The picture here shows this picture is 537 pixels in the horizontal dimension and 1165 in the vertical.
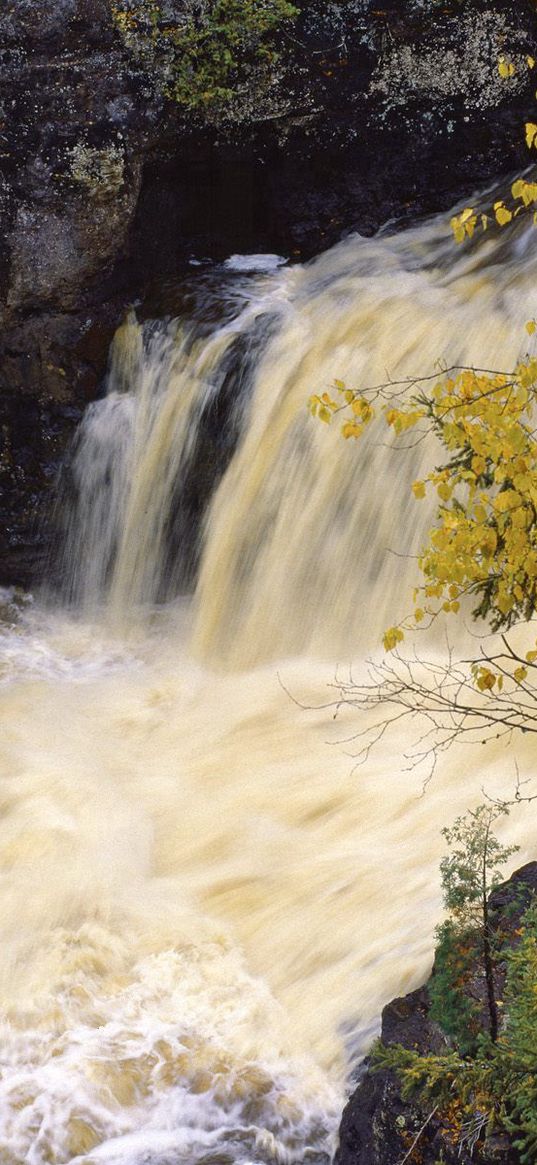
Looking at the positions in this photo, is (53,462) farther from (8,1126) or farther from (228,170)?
(8,1126)

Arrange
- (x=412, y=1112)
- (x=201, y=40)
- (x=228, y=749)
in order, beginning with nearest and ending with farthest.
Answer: (x=412, y=1112), (x=228, y=749), (x=201, y=40)

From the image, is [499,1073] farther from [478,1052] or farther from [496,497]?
[496,497]

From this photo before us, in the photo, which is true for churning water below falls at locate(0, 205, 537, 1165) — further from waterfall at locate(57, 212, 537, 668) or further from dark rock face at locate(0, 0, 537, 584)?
dark rock face at locate(0, 0, 537, 584)

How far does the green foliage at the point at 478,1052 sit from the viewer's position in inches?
120

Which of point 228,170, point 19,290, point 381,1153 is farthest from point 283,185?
point 381,1153

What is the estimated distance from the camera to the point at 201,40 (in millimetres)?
7879

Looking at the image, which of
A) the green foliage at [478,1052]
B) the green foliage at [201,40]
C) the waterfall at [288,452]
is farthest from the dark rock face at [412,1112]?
the green foliage at [201,40]

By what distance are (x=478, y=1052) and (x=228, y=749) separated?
10.2ft

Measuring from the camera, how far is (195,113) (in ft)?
26.6

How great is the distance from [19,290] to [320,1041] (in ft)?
18.1

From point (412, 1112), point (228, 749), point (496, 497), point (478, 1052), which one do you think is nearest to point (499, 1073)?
point (478, 1052)

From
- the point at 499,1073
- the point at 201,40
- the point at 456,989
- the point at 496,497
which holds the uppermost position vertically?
the point at 201,40

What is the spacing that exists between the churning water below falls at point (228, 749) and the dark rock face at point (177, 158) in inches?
13.4

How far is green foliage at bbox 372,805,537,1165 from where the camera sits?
3039mm
